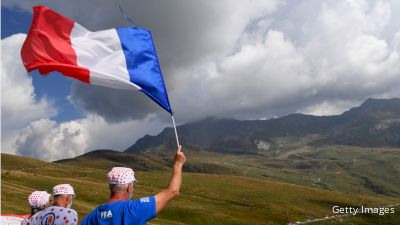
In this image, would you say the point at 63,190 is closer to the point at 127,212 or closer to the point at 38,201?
the point at 38,201

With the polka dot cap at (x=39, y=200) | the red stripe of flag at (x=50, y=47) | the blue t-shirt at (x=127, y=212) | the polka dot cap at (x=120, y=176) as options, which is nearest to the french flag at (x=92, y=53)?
the red stripe of flag at (x=50, y=47)

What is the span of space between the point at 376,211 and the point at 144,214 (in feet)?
629

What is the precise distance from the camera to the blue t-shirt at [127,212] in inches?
322

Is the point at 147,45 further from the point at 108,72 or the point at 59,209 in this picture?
the point at 59,209

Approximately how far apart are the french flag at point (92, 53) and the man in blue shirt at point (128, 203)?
4.28 metres

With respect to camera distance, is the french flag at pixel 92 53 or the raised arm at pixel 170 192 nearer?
the raised arm at pixel 170 192

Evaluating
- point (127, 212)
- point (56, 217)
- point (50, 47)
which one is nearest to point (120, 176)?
point (127, 212)

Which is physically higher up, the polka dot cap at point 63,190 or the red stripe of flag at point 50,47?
the red stripe of flag at point 50,47

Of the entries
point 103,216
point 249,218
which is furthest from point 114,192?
point 249,218

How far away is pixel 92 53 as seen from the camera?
14.5 metres

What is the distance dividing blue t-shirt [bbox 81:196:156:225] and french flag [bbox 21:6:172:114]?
15.4ft

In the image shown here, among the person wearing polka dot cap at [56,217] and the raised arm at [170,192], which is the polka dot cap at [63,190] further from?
the raised arm at [170,192]

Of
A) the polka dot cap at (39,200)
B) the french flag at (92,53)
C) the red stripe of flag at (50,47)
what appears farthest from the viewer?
the red stripe of flag at (50,47)
